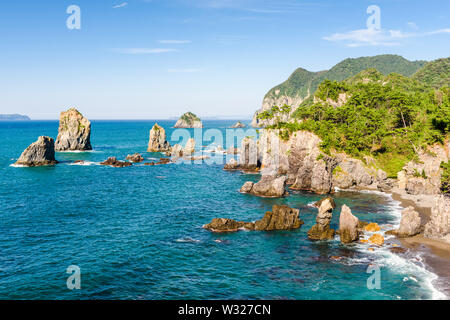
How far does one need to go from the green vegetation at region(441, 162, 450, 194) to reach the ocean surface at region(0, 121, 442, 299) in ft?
35.4

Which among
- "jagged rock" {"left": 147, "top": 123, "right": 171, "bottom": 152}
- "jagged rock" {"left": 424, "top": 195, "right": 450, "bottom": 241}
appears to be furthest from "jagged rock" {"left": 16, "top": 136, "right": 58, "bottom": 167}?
"jagged rock" {"left": 424, "top": 195, "right": 450, "bottom": 241}

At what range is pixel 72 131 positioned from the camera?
148 meters

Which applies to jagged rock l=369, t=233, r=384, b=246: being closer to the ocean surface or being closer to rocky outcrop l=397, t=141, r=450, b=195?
the ocean surface

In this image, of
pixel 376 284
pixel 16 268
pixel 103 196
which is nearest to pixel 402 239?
pixel 376 284

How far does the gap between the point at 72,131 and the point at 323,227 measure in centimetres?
13224

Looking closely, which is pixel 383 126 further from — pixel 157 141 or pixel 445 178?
pixel 157 141

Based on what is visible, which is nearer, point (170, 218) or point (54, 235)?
point (54, 235)

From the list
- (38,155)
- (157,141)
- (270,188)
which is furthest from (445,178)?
(157,141)

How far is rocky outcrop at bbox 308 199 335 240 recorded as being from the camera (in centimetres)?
4878

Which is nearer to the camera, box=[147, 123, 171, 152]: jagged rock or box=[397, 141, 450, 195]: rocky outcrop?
box=[397, 141, 450, 195]: rocky outcrop

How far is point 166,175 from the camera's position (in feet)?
332
